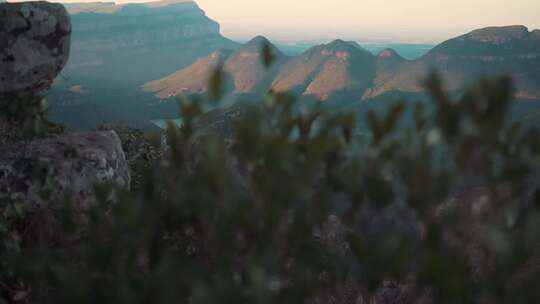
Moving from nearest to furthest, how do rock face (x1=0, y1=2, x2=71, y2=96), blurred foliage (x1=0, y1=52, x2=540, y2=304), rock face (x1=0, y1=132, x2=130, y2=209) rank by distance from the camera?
blurred foliage (x1=0, y1=52, x2=540, y2=304) → rock face (x1=0, y1=132, x2=130, y2=209) → rock face (x1=0, y1=2, x2=71, y2=96)

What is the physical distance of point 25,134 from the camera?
910 cm

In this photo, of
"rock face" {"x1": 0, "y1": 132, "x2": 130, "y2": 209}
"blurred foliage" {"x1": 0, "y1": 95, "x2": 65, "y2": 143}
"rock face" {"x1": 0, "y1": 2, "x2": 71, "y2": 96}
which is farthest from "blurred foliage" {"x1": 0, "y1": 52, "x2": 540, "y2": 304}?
"rock face" {"x1": 0, "y1": 2, "x2": 71, "y2": 96}

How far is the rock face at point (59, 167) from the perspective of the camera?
9.07 meters

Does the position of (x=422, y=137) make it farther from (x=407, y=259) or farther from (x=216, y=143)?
(x=216, y=143)

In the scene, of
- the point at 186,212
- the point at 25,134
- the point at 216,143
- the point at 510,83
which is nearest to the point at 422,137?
the point at 510,83

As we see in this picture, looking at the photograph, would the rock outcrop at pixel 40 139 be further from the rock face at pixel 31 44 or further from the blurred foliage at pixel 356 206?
the blurred foliage at pixel 356 206

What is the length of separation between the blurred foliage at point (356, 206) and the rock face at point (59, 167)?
682 cm

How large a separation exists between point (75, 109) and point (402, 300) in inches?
5933

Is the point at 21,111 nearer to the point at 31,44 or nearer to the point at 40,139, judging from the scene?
the point at 40,139

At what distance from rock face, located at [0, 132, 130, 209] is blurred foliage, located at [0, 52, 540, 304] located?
682 centimetres

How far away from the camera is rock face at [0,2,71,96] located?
37.9 ft

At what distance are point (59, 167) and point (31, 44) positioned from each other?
4412mm

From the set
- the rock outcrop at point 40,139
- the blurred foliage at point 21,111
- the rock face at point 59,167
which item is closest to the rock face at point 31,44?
the rock outcrop at point 40,139

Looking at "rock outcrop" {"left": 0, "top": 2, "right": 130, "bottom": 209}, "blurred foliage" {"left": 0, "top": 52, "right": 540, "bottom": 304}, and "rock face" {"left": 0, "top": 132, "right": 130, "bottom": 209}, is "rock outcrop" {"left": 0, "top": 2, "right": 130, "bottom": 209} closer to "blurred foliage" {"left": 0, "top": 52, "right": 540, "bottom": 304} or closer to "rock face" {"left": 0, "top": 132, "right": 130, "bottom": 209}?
"rock face" {"left": 0, "top": 132, "right": 130, "bottom": 209}
